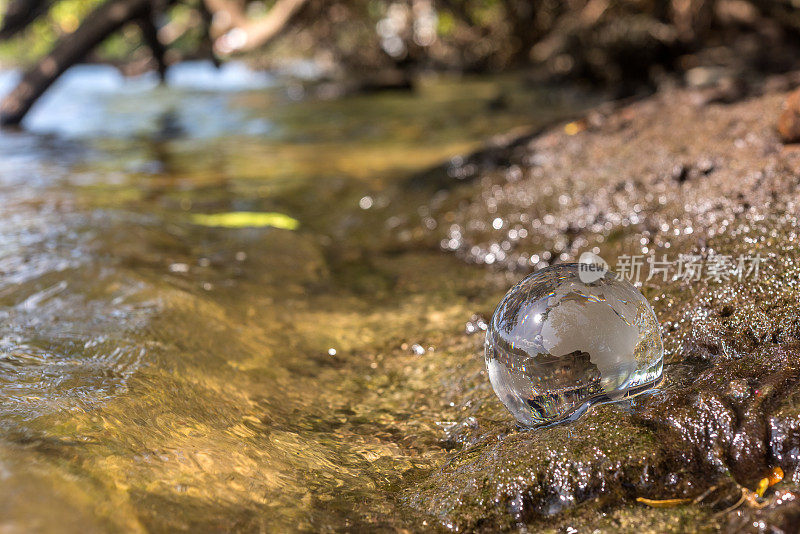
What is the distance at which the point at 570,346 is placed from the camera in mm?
1997

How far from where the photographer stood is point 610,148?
4461 millimetres

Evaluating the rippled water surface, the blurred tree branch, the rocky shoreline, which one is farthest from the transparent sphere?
the blurred tree branch

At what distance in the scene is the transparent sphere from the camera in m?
2.01

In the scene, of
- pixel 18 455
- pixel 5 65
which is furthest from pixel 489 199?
pixel 5 65

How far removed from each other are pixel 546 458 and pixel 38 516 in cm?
126

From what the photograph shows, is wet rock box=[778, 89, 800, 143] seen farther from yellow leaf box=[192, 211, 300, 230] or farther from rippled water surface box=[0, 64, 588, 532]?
yellow leaf box=[192, 211, 300, 230]

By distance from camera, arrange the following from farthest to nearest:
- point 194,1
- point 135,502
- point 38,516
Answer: point 194,1
point 135,502
point 38,516

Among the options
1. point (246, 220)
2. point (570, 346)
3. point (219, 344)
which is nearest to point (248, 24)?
point (246, 220)

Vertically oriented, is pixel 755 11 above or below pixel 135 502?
below

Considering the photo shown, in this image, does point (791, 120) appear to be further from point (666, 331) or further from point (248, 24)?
point (248, 24)

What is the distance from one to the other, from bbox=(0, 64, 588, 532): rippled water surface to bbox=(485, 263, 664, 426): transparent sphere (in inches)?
15.1

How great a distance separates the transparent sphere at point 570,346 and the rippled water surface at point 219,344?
38 cm

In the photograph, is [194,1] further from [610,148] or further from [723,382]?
[723,382]

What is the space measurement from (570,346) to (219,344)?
4.95 ft
